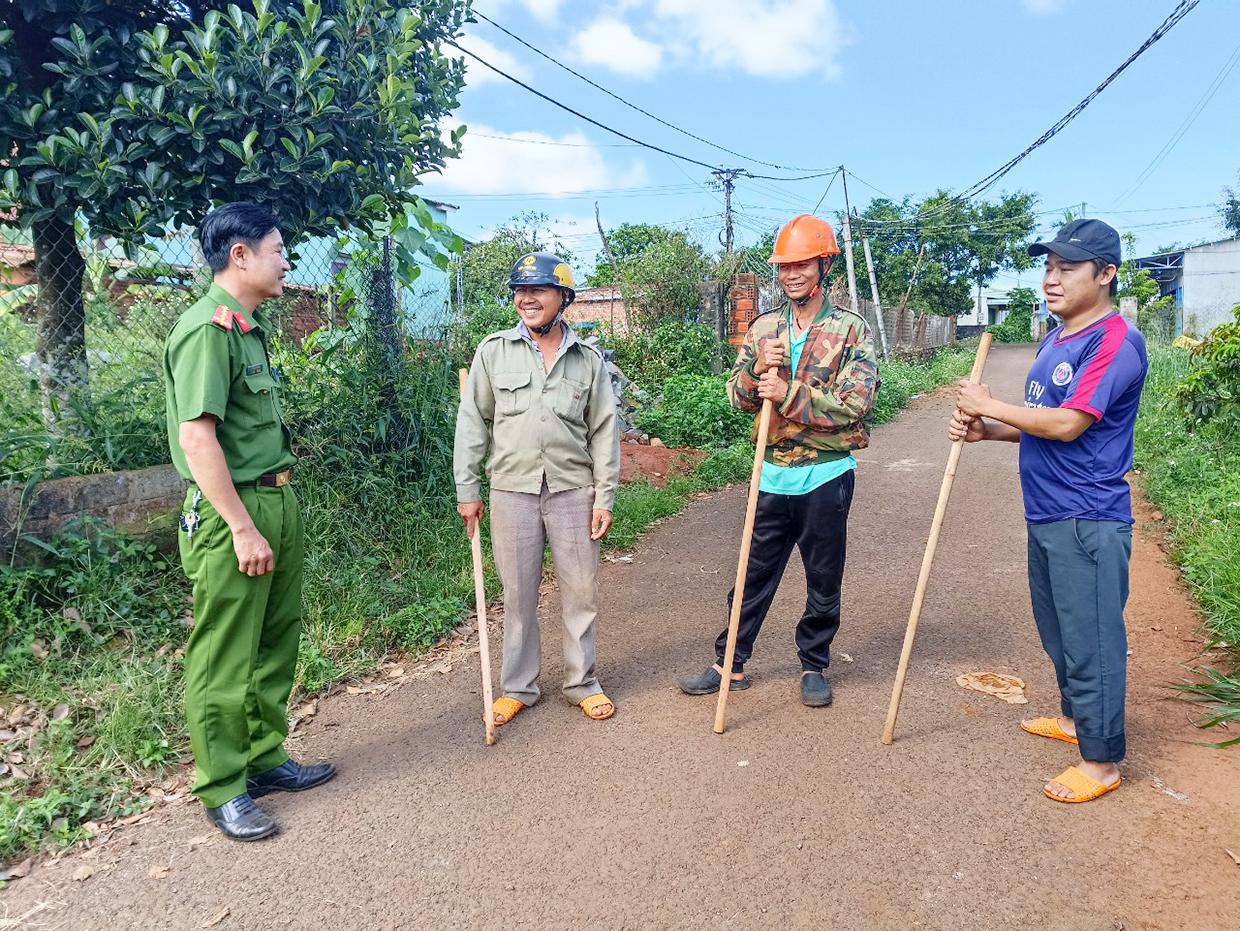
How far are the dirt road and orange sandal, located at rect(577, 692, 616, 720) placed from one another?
0.18ft

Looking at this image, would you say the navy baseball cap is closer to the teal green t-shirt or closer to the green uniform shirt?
the teal green t-shirt

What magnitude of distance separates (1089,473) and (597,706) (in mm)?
2162

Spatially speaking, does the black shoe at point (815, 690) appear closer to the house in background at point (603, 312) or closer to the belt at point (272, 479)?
the belt at point (272, 479)

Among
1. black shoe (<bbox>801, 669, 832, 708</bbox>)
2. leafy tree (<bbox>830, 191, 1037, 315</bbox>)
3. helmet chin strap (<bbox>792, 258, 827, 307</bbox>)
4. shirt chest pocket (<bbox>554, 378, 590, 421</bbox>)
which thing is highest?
leafy tree (<bbox>830, 191, 1037, 315</bbox>)

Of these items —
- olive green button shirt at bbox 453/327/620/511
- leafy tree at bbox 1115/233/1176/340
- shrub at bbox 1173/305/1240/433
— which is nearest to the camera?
olive green button shirt at bbox 453/327/620/511

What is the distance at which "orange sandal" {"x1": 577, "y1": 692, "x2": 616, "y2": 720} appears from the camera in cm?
360

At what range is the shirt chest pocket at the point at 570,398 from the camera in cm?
350

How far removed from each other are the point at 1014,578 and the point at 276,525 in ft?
15.1

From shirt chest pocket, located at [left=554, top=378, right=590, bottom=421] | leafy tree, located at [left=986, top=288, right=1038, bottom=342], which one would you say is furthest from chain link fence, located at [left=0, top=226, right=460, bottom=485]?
leafy tree, located at [left=986, top=288, right=1038, bottom=342]

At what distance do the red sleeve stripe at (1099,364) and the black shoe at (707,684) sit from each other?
6.14ft

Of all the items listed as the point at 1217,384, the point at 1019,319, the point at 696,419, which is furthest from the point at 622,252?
the point at 1019,319

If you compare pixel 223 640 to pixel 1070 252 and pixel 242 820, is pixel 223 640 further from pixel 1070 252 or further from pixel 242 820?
pixel 1070 252

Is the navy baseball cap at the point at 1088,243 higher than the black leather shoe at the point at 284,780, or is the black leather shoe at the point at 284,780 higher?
the navy baseball cap at the point at 1088,243

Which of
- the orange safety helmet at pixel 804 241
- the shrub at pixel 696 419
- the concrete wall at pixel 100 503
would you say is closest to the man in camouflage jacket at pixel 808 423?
the orange safety helmet at pixel 804 241
